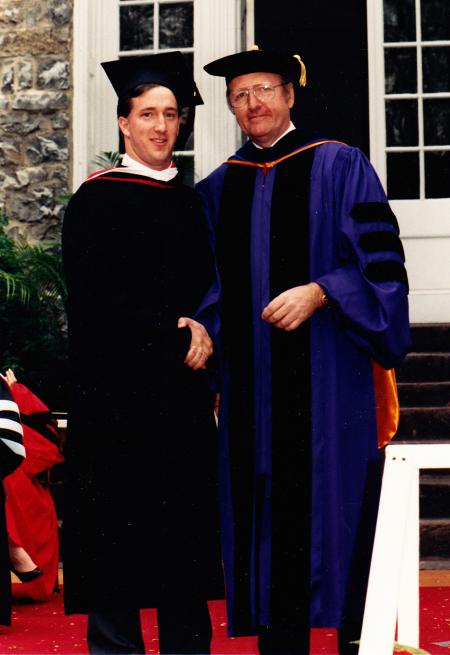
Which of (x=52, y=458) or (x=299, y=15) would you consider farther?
(x=299, y=15)

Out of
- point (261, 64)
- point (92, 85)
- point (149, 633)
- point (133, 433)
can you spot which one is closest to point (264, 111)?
point (261, 64)

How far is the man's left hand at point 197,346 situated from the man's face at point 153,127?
556mm

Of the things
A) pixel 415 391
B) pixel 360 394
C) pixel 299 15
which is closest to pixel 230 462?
pixel 360 394

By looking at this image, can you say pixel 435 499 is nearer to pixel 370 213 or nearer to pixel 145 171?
pixel 370 213

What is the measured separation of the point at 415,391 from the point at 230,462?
3.49 m

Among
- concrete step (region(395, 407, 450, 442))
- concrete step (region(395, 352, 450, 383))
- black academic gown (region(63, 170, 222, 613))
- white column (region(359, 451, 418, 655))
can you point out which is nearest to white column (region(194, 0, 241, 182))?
concrete step (region(395, 352, 450, 383))

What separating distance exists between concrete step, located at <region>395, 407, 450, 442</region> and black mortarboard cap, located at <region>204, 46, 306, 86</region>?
3.29 metres

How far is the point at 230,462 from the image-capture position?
376 centimetres

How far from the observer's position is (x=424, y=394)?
23.2 ft

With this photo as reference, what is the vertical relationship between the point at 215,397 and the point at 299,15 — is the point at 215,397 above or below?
below

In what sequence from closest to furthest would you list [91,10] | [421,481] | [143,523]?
1. [143,523]
2. [421,481]
3. [91,10]

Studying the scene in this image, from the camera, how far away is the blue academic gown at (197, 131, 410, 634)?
3.63m

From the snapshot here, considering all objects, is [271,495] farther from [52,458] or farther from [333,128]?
[333,128]

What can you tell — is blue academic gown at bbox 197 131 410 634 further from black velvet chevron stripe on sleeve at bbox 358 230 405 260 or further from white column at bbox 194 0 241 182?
white column at bbox 194 0 241 182
